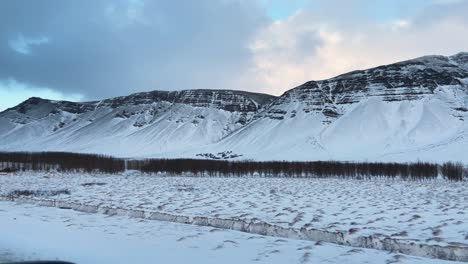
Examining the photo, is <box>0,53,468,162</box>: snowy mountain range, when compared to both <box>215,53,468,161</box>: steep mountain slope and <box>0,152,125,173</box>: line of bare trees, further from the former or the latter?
<box>0,152,125,173</box>: line of bare trees

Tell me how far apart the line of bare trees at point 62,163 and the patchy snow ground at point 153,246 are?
46336 mm

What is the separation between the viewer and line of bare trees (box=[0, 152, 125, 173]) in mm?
60691

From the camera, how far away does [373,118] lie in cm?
13062

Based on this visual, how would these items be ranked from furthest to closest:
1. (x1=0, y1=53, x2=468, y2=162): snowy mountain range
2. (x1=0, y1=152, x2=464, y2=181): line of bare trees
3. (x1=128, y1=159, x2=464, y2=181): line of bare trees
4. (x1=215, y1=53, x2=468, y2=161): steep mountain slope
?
(x1=0, y1=53, x2=468, y2=162): snowy mountain range
(x1=215, y1=53, x2=468, y2=161): steep mountain slope
(x1=0, y1=152, x2=464, y2=181): line of bare trees
(x1=128, y1=159, x2=464, y2=181): line of bare trees

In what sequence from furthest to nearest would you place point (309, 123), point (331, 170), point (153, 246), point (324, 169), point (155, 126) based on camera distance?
point (155, 126) < point (309, 123) < point (324, 169) < point (331, 170) < point (153, 246)

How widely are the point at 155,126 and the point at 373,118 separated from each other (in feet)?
260

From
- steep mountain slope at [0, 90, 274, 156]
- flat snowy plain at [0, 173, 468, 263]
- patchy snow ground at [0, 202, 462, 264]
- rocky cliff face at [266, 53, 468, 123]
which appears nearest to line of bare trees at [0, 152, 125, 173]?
flat snowy plain at [0, 173, 468, 263]

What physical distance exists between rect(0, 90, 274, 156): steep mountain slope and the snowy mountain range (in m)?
0.38

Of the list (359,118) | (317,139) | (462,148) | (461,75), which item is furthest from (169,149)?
(461,75)

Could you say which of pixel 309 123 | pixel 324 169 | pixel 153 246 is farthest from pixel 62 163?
pixel 309 123

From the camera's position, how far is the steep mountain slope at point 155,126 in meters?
155

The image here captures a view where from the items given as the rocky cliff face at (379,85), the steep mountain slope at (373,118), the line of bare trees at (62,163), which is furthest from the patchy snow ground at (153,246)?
the rocky cliff face at (379,85)

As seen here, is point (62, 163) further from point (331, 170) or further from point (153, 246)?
point (153, 246)

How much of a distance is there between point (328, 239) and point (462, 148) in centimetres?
9630
